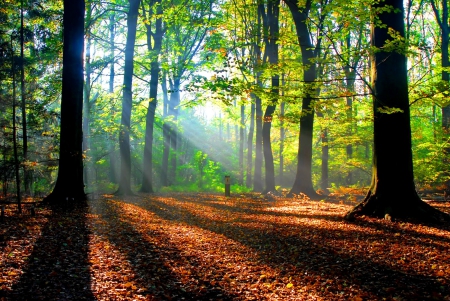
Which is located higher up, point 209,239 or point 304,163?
point 304,163

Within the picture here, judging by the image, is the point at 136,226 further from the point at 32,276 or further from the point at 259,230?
the point at 32,276

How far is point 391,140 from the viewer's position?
7.42m

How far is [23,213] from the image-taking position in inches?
316

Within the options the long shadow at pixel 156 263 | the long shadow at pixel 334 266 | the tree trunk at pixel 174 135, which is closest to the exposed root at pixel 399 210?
the long shadow at pixel 334 266

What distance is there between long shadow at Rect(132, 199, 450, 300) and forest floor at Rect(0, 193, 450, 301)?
13 millimetres

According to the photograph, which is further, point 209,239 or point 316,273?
point 209,239

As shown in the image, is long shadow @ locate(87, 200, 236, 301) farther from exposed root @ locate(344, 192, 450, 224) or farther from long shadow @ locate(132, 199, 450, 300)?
exposed root @ locate(344, 192, 450, 224)

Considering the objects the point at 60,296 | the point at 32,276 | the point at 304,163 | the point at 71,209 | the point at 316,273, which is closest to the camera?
the point at 60,296

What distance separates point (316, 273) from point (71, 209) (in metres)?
6.66

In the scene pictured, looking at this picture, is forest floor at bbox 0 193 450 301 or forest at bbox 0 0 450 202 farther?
forest at bbox 0 0 450 202

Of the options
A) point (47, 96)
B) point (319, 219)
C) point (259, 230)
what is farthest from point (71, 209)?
point (47, 96)

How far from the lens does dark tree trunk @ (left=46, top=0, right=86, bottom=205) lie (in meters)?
9.66

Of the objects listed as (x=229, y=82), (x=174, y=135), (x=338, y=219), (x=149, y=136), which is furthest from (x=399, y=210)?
(x=174, y=135)

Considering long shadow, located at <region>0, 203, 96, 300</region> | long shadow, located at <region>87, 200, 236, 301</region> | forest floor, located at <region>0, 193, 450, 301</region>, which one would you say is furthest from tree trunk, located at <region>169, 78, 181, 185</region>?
long shadow, located at <region>0, 203, 96, 300</region>
